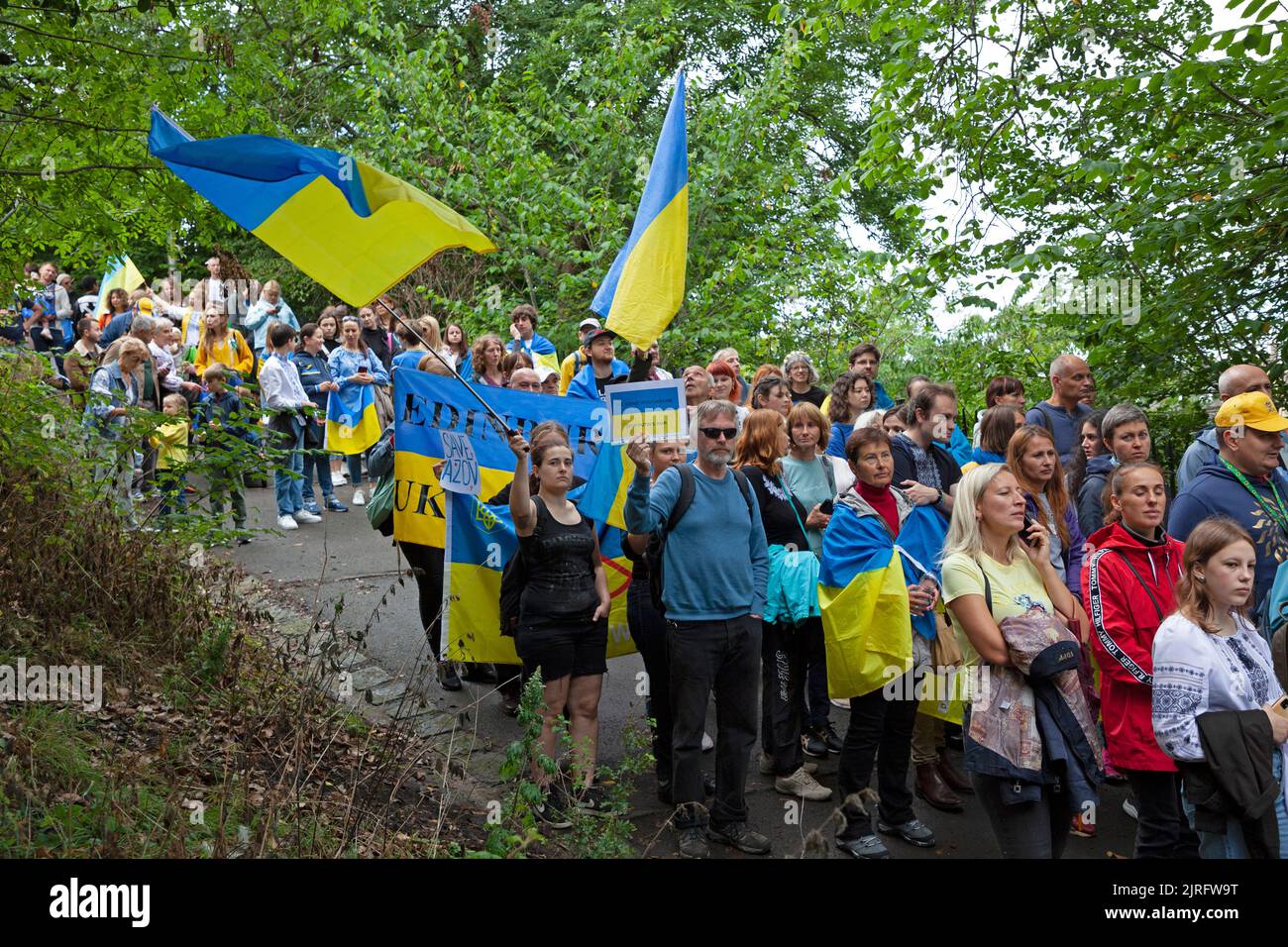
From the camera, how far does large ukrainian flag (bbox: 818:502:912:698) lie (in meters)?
6.17

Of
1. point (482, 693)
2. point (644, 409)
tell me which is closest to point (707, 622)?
point (644, 409)

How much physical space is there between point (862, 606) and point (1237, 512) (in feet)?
Result: 6.45

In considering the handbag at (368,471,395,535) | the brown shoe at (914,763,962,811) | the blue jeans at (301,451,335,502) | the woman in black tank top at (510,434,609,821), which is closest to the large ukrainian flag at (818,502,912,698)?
the brown shoe at (914,763,962,811)

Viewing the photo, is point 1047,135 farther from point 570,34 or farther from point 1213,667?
point 570,34

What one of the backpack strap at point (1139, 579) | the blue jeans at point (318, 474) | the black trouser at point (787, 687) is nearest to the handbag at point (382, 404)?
the blue jeans at point (318, 474)

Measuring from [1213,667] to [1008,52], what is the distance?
7593mm

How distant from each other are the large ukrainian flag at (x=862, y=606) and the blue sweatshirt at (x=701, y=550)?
47 cm

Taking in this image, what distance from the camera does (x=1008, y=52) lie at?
10.5 m

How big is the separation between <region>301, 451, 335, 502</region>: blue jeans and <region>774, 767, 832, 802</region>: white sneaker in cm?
785

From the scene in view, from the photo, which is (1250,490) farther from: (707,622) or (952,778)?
(707,622)

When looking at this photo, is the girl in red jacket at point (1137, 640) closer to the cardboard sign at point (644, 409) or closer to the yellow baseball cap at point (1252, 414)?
the yellow baseball cap at point (1252, 414)

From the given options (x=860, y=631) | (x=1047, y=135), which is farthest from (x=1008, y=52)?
(x=860, y=631)

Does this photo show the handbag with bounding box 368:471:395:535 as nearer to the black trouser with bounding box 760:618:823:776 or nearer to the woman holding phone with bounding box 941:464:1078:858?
the black trouser with bounding box 760:618:823:776

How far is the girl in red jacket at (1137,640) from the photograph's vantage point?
505 cm
